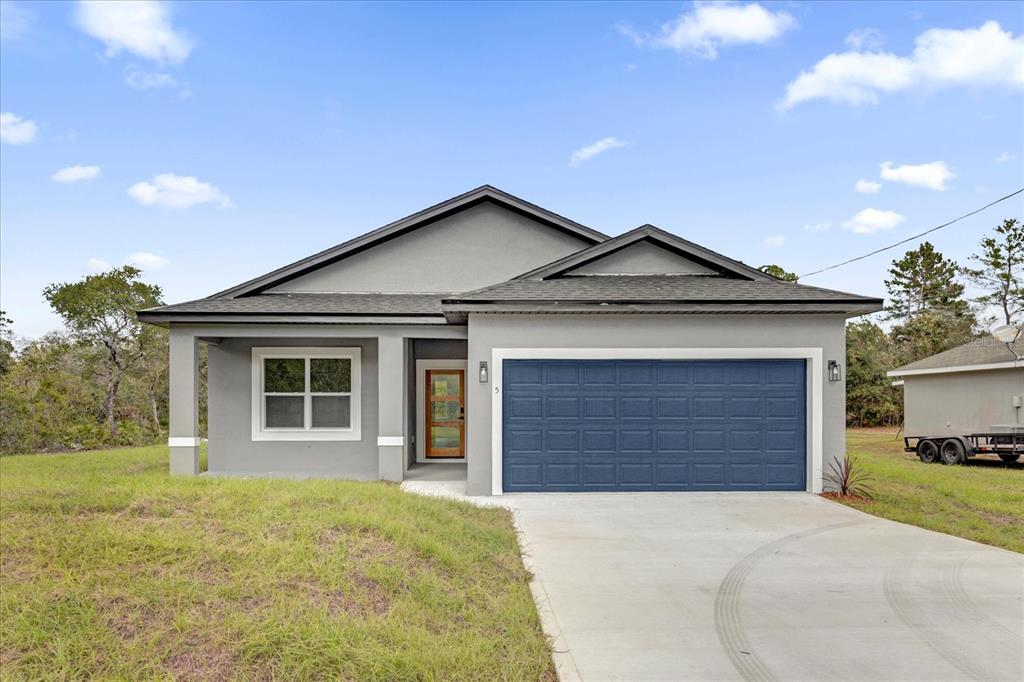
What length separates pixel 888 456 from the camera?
17984 mm

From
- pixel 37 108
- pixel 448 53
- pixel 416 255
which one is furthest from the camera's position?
pixel 448 53

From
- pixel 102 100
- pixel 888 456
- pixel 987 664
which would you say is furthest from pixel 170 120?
pixel 888 456

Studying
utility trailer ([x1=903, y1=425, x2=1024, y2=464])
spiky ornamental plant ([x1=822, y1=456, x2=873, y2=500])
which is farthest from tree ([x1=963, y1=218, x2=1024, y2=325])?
spiky ornamental plant ([x1=822, y1=456, x2=873, y2=500])

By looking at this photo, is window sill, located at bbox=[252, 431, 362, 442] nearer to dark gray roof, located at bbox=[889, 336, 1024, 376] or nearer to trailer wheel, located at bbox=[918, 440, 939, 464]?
trailer wheel, located at bbox=[918, 440, 939, 464]

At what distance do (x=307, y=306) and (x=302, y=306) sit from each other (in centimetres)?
10

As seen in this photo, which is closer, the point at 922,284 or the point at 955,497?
the point at 955,497

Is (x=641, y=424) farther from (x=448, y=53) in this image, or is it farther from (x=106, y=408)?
(x=106, y=408)

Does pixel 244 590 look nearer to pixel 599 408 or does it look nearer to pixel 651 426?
pixel 599 408

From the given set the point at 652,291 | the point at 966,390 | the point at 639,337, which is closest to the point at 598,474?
the point at 639,337

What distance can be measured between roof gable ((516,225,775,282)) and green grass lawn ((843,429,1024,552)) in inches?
173

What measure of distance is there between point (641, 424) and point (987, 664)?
6.37 m

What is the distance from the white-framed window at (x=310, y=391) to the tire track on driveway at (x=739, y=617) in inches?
322

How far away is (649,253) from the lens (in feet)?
40.1

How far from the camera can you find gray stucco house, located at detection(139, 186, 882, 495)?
10398 millimetres
